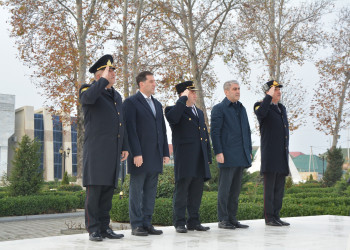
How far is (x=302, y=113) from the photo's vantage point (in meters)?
30.1

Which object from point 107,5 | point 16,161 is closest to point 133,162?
point 16,161

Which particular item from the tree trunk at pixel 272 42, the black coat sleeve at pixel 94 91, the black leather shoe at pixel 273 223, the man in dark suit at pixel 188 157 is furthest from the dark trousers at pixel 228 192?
the tree trunk at pixel 272 42

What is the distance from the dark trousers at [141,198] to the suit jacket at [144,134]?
111 millimetres

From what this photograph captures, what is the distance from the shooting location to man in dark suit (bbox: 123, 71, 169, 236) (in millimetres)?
5625

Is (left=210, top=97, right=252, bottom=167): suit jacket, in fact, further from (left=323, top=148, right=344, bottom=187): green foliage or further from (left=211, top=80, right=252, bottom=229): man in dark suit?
(left=323, top=148, right=344, bottom=187): green foliage

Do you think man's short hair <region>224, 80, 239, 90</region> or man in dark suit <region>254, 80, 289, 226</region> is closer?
man's short hair <region>224, 80, 239, 90</region>

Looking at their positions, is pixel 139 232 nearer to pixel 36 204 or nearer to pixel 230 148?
pixel 230 148

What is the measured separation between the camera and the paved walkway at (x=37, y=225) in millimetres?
11455

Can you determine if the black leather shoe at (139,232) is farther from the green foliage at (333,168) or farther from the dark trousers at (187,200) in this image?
the green foliage at (333,168)

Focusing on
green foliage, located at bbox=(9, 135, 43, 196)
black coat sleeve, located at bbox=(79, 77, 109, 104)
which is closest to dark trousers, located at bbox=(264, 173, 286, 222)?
black coat sleeve, located at bbox=(79, 77, 109, 104)

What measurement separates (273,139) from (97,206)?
285 centimetres

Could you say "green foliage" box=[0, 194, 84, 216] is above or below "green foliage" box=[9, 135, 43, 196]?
below

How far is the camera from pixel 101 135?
5273 mm

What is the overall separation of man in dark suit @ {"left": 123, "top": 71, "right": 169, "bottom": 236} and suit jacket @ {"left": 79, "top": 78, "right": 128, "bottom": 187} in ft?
1.13
